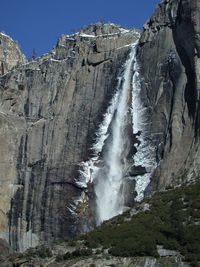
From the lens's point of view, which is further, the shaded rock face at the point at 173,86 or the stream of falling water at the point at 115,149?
the stream of falling water at the point at 115,149

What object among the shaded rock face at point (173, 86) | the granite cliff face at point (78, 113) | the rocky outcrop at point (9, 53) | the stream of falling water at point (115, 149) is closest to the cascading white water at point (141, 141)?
the stream of falling water at point (115, 149)

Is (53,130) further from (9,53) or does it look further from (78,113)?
(9,53)

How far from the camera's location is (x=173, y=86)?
7188 cm

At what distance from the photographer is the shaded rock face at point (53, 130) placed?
79938mm

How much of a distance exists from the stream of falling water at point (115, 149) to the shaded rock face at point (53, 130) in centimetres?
95

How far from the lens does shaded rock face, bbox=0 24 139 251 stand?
262 feet

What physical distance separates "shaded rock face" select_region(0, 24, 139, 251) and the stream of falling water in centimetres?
95

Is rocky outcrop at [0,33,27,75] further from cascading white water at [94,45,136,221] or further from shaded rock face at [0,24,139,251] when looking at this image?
cascading white water at [94,45,136,221]

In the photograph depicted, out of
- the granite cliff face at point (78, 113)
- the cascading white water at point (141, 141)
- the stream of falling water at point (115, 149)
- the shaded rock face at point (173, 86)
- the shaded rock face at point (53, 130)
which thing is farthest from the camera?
the shaded rock face at point (53, 130)

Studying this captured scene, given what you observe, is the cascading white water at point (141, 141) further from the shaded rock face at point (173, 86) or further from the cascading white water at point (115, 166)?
the cascading white water at point (115, 166)

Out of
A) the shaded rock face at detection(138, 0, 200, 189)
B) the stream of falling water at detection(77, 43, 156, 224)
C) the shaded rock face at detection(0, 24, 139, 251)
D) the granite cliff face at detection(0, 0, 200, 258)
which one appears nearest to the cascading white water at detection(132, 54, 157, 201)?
the stream of falling water at detection(77, 43, 156, 224)

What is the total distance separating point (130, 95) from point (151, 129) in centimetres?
651

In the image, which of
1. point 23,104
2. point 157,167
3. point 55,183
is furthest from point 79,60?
point 157,167

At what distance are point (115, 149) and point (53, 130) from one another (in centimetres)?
839
